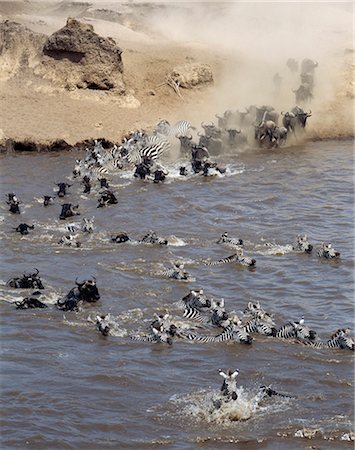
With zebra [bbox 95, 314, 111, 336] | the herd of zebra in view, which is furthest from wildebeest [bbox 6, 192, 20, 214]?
zebra [bbox 95, 314, 111, 336]

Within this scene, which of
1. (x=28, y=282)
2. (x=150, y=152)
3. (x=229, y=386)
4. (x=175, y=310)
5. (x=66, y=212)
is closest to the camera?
(x=229, y=386)

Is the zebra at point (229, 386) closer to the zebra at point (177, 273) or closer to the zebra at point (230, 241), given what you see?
the zebra at point (177, 273)

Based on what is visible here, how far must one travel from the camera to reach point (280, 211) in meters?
20.4

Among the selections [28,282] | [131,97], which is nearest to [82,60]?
[131,97]

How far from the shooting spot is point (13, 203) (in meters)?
19.6

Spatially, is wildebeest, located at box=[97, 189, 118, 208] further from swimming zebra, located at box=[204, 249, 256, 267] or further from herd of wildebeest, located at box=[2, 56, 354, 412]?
swimming zebra, located at box=[204, 249, 256, 267]

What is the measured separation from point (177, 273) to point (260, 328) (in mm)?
2638

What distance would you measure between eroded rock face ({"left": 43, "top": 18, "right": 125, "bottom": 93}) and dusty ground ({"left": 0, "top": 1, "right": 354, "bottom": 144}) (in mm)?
298

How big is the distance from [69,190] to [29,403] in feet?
35.0

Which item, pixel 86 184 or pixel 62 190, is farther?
pixel 86 184

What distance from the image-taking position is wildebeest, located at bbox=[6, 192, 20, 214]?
64.0 feet

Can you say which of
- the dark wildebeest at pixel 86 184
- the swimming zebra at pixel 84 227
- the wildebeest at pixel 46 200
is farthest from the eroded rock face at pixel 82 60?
the swimming zebra at pixel 84 227

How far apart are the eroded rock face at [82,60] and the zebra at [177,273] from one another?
479 inches

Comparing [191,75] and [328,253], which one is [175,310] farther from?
[191,75]
